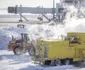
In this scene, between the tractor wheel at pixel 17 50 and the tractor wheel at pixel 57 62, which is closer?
the tractor wheel at pixel 57 62

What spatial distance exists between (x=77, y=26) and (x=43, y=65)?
51.3 ft

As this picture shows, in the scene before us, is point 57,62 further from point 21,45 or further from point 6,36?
point 6,36

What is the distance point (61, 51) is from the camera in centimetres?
2383

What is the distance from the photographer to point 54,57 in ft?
77.8

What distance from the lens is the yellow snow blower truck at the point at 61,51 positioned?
77.5 feet

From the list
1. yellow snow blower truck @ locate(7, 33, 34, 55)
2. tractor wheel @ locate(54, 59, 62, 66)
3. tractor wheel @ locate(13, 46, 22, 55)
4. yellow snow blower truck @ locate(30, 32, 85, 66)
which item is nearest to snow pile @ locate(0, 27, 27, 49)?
yellow snow blower truck @ locate(7, 33, 34, 55)

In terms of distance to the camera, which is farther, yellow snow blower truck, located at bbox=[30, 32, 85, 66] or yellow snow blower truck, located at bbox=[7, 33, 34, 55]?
yellow snow blower truck, located at bbox=[7, 33, 34, 55]

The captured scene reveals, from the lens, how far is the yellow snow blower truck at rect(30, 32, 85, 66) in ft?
A: 77.5

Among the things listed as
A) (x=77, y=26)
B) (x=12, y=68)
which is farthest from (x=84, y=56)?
(x=77, y=26)

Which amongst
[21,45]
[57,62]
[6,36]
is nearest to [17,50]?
[21,45]

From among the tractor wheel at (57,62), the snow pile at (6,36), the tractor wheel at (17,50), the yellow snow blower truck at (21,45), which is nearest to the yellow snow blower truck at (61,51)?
the tractor wheel at (57,62)

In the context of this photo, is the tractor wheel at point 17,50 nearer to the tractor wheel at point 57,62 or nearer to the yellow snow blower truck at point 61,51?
the yellow snow blower truck at point 61,51

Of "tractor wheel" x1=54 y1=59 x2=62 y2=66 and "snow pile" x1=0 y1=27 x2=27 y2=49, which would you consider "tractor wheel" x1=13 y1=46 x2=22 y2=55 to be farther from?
"tractor wheel" x1=54 y1=59 x2=62 y2=66

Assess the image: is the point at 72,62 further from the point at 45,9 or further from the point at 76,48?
the point at 45,9
